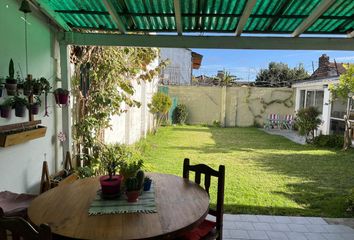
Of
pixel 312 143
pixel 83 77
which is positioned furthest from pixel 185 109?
pixel 83 77

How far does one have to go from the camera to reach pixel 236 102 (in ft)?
43.3

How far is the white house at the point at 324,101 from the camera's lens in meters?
9.31

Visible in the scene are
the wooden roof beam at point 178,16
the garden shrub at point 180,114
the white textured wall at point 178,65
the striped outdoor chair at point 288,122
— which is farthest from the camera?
the white textured wall at point 178,65

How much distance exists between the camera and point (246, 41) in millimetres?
3336

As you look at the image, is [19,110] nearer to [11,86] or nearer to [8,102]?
[8,102]

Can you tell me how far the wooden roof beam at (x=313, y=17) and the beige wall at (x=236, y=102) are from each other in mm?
9920

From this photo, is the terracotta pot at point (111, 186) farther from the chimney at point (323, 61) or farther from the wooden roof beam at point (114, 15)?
the chimney at point (323, 61)

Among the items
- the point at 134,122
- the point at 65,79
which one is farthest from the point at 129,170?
the point at 134,122

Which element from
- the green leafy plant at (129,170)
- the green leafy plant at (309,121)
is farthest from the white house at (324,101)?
the green leafy plant at (129,170)

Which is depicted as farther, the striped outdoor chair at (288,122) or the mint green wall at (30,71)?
the striped outdoor chair at (288,122)

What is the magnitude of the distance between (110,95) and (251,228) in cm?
282

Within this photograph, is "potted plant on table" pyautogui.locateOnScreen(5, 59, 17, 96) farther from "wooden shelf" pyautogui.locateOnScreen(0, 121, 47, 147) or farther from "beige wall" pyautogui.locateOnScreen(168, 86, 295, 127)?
"beige wall" pyautogui.locateOnScreen(168, 86, 295, 127)

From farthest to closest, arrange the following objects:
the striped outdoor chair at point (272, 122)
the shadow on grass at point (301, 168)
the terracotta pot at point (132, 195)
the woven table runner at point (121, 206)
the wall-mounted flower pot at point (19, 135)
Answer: the striped outdoor chair at point (272, 122)
the shadow on grass at point (301, 168)
the wall-mounted flower pot at point (19, 135)
the terracotta pot at point (132, 195)
the woven table runner at point (121, 206)

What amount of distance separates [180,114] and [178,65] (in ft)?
23.8
